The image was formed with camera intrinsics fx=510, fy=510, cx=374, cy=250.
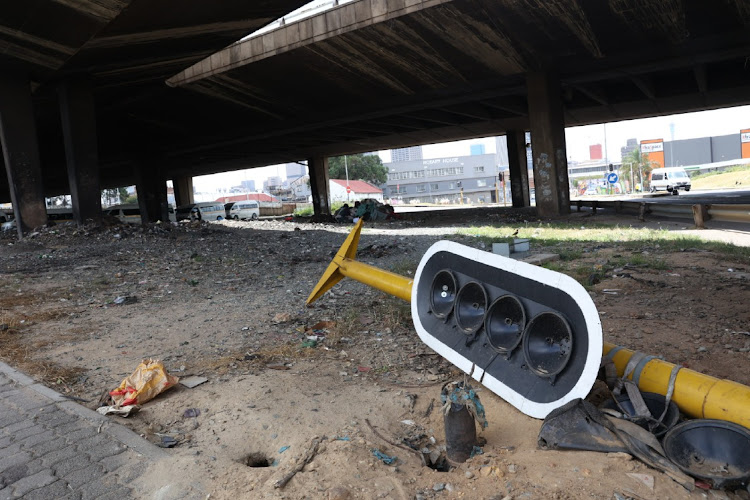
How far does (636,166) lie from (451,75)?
5831 cm

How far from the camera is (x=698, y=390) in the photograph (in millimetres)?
2816

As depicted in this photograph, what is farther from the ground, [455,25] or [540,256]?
[455,25]

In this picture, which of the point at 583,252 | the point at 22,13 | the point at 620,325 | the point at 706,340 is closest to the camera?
the point at 706,340

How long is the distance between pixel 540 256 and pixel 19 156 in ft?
53.2

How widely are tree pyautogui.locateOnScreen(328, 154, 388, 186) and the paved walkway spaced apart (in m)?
74.0

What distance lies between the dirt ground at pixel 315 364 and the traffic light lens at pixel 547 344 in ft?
1.15

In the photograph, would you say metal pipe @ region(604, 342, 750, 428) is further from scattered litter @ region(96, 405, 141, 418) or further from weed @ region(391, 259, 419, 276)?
weed @ region(391, 259, 419, 276)

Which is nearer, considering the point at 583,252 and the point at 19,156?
the point at 583,252

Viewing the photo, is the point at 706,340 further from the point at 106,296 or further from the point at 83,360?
the point at 106,296

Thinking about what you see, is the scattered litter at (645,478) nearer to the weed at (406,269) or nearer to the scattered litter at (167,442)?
the scattered litter at (167,442)

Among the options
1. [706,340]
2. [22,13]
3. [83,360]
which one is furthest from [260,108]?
[706,340]

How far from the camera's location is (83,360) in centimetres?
Result: 476

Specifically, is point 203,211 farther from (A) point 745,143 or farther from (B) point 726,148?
(B) point 726,148

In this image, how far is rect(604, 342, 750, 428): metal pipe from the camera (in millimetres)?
2627
